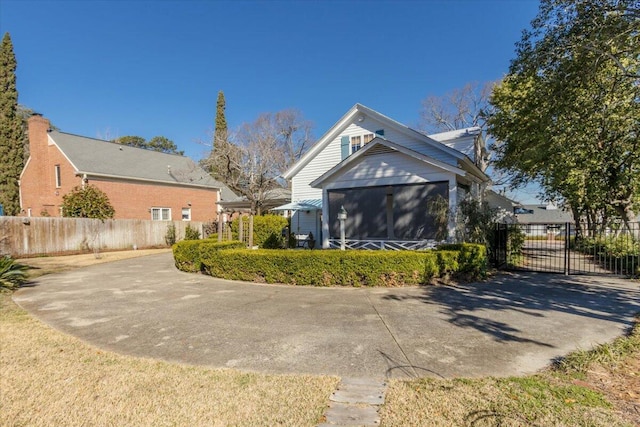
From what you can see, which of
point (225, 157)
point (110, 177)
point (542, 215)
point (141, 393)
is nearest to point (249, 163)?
point (225, 157)

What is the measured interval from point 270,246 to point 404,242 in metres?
7.20

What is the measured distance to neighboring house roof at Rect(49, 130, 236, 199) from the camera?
2209 cm

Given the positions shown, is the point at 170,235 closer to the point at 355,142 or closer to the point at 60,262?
the point at 60,262

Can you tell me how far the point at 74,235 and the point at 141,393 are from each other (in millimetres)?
19435

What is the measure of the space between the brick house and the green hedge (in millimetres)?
13081

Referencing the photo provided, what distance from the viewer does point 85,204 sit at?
19.7 m

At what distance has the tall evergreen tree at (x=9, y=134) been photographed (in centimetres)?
2483

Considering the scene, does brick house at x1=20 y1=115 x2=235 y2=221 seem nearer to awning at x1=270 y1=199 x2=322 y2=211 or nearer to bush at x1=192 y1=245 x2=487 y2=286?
awning at x1=270 y1=199 x2=322 y2=211

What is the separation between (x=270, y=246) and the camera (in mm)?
16734

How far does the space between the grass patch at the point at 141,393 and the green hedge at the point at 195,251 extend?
6.93m

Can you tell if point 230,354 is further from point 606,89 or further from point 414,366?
point 606,89

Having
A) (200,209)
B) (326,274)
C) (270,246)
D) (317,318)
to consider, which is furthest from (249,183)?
(317,318)

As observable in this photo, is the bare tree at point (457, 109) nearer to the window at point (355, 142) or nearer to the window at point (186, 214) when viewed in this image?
the window at point (355, 142)

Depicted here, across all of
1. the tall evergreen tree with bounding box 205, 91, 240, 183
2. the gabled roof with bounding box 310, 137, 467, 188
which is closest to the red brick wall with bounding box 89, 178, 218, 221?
the tall evergreen tree with bounding box 205, 91, 240, 183
